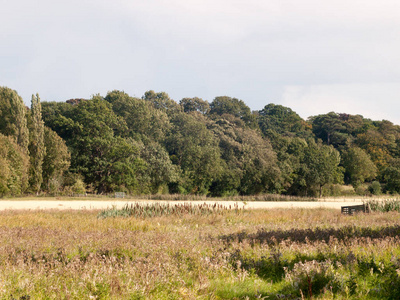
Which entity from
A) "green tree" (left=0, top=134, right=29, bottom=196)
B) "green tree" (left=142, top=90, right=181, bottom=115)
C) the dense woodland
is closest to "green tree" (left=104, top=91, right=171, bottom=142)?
the dense woodland

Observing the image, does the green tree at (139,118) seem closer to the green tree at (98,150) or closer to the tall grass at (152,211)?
the green tree at (98,150)

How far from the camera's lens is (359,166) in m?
72.4

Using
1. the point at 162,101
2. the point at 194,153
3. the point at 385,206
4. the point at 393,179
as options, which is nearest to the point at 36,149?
the point at 194,153

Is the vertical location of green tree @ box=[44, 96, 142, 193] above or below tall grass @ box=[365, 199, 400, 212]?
above

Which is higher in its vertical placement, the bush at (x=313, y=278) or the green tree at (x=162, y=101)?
the green tree at (x=162, y=101)

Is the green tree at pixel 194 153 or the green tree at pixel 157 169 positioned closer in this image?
the green tree at pixel 157 169

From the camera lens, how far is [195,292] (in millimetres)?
4609

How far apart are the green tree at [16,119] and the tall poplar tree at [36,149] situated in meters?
1.14

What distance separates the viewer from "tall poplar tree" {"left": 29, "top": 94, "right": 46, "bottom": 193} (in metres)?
42.6

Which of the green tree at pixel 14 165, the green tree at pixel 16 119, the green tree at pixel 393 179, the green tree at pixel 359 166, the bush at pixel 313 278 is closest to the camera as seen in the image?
the bush at pixel 313 278

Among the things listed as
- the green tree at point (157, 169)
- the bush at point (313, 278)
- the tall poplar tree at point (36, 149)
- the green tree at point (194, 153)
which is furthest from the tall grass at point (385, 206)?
the green tree at point (194, 153)

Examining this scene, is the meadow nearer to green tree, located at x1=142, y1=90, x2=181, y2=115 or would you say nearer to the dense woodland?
the dense woodland

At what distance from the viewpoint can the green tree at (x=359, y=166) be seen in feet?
237

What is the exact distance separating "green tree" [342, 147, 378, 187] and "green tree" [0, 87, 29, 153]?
57020 mm
